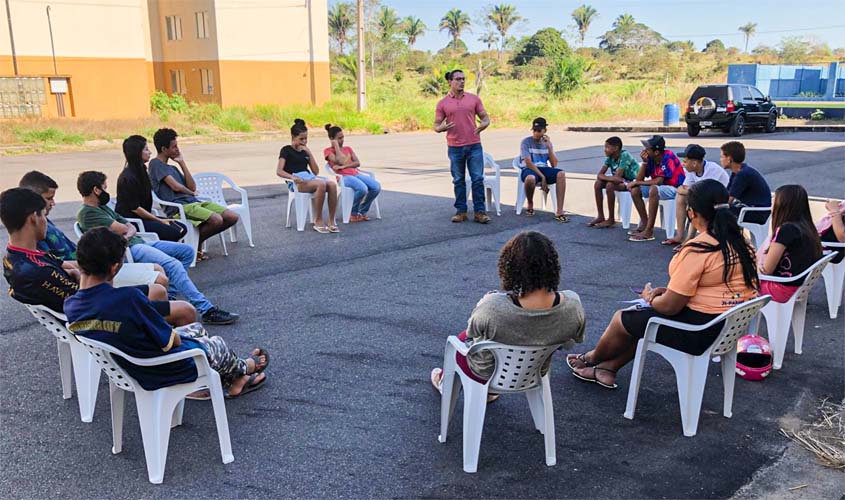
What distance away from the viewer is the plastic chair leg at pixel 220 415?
10.9ft

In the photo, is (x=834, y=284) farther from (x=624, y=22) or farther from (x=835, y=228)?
(x=624, y=22)

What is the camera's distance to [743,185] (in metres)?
6.88

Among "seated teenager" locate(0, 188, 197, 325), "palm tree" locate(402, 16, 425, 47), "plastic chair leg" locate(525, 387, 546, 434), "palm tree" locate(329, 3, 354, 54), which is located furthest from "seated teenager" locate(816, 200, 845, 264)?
"palm tree" locate(402, 16, 425, 47)

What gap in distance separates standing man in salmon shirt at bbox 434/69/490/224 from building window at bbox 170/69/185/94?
92.3 ft

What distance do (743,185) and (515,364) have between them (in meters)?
4.85

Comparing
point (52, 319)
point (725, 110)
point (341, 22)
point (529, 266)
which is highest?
point (341, 22)

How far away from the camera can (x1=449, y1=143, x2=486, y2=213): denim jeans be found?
8.95 metres

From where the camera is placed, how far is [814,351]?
474cm

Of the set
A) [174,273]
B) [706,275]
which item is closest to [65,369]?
[174,273]

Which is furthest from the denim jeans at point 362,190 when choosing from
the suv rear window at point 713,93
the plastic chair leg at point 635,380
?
the suv rear window at point 713,93

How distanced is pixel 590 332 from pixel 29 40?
27.2m

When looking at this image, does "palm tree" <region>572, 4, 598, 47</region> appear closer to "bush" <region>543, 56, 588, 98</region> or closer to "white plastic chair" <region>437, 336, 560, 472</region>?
"bush" <region>543, 56, 588, 98</region>

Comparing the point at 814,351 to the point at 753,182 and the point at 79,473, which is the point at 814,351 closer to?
the point at 753,182

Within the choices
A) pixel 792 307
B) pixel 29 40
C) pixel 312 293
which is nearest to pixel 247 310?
pixel 312 293
